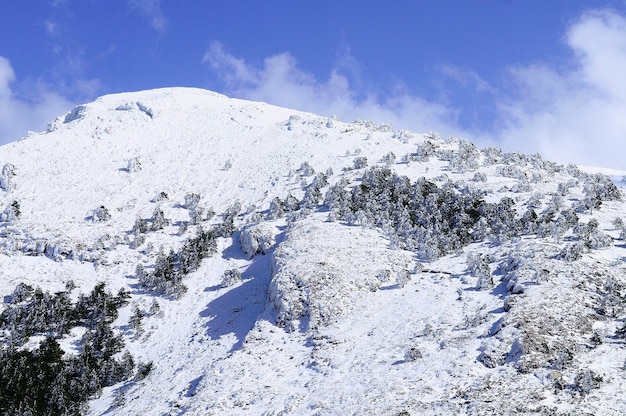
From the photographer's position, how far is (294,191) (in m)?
58.8

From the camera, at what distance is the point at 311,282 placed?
38031mm

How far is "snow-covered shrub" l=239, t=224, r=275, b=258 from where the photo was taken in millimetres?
47844

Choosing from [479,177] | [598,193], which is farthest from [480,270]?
[598,193]

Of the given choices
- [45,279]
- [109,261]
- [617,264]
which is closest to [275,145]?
Result: [109,261]

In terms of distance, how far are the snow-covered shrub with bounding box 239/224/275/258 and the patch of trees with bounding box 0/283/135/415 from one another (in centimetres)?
1159

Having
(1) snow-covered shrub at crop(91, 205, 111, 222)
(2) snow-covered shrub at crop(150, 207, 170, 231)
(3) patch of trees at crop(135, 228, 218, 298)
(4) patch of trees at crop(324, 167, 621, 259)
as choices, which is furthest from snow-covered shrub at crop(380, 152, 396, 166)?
(1) snow-covered shrub at crop(91, 205, 111, 222)

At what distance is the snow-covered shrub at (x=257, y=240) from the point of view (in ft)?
157

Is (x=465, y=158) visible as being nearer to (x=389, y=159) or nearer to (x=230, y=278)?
(x=389, y=159)

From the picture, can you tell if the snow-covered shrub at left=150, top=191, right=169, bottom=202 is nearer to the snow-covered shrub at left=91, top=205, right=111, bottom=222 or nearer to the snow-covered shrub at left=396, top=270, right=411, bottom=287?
the snow-covered shrub at left=91, top=205, right=111, bottom=222

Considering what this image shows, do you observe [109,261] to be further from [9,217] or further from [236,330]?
[236,330]

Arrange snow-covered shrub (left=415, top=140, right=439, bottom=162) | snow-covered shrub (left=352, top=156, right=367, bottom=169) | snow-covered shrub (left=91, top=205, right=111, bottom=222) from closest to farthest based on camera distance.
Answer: snow-covered shrub (left=91, top=205, right=111, bottom=222), snow-covered shrub (left=352, top=156, right=367, bottom=169), snow-covered shrub (left=415, top=140, right=439, bottom=162)

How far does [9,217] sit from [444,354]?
1871 inches

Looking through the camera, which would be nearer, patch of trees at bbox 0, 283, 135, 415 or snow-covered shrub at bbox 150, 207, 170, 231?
patch of trees at bbox 0, 283, 135, 415

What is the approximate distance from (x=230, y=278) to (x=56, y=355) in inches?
560
